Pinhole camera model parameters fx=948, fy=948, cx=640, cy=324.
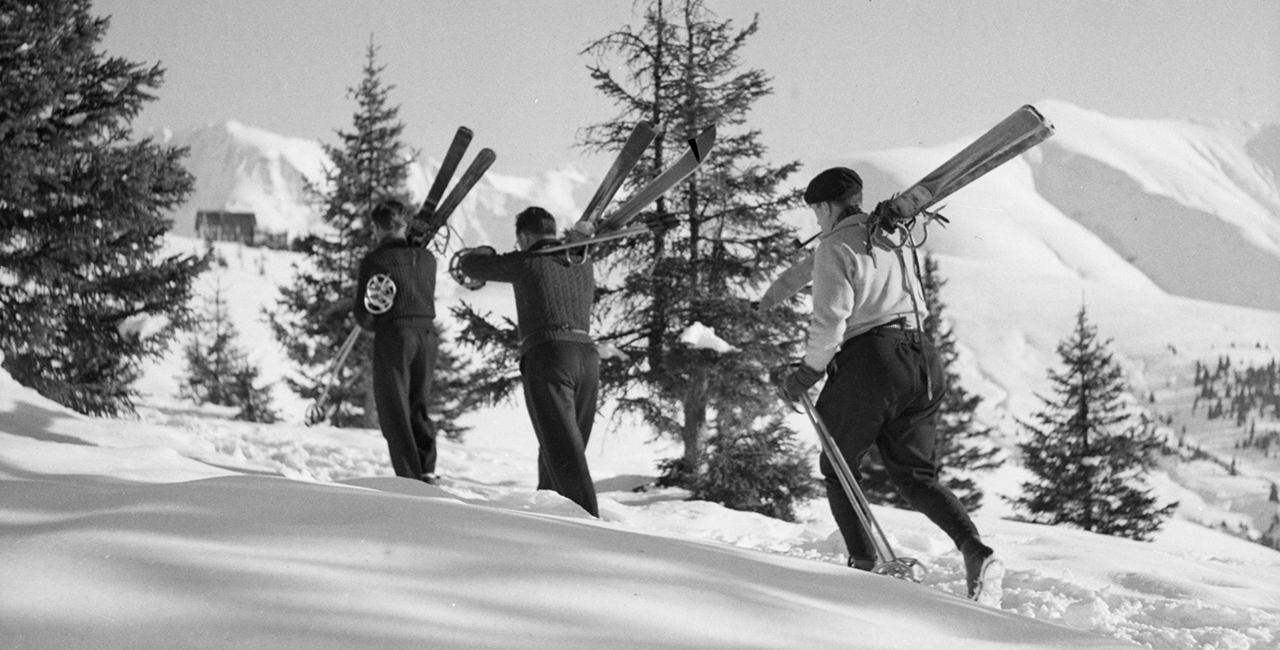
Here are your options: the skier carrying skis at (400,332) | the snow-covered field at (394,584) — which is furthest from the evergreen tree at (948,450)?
the snow-covered field at (394,584)

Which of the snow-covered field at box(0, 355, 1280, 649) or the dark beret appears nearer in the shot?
the snow-covered field at box(0, 355, 1280, 649)

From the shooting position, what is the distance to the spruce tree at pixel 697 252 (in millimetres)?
9742

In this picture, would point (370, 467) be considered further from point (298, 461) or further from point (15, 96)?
point (15, 96)

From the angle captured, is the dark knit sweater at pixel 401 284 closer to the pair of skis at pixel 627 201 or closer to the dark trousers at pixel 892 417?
the pair of skis at pixel 627 201

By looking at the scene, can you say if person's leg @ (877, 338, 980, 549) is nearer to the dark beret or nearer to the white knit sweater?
the white knit sweater

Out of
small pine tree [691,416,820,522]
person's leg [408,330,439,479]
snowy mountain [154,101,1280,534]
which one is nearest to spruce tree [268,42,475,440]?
small pine tree [691,416,820,522]

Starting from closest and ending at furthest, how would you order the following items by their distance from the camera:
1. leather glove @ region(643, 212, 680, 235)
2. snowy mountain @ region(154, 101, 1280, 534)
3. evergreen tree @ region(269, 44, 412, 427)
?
leather glove @ region(643, 212, 680, 235) < evergreen tree @ region(269, 44, 412, 427) < snowy mountain @ region(154, 101, 1280, 534)

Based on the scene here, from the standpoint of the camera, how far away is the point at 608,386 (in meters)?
10.3

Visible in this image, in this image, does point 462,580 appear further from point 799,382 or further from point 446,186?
point 446,186

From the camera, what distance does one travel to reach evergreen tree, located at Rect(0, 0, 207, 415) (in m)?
11.3

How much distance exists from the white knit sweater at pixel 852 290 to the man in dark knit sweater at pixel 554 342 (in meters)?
1.29

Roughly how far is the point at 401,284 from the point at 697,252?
15.3 feet

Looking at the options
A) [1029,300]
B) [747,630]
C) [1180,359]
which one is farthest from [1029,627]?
[1029,300]

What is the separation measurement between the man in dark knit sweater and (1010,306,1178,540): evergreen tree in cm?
1687
